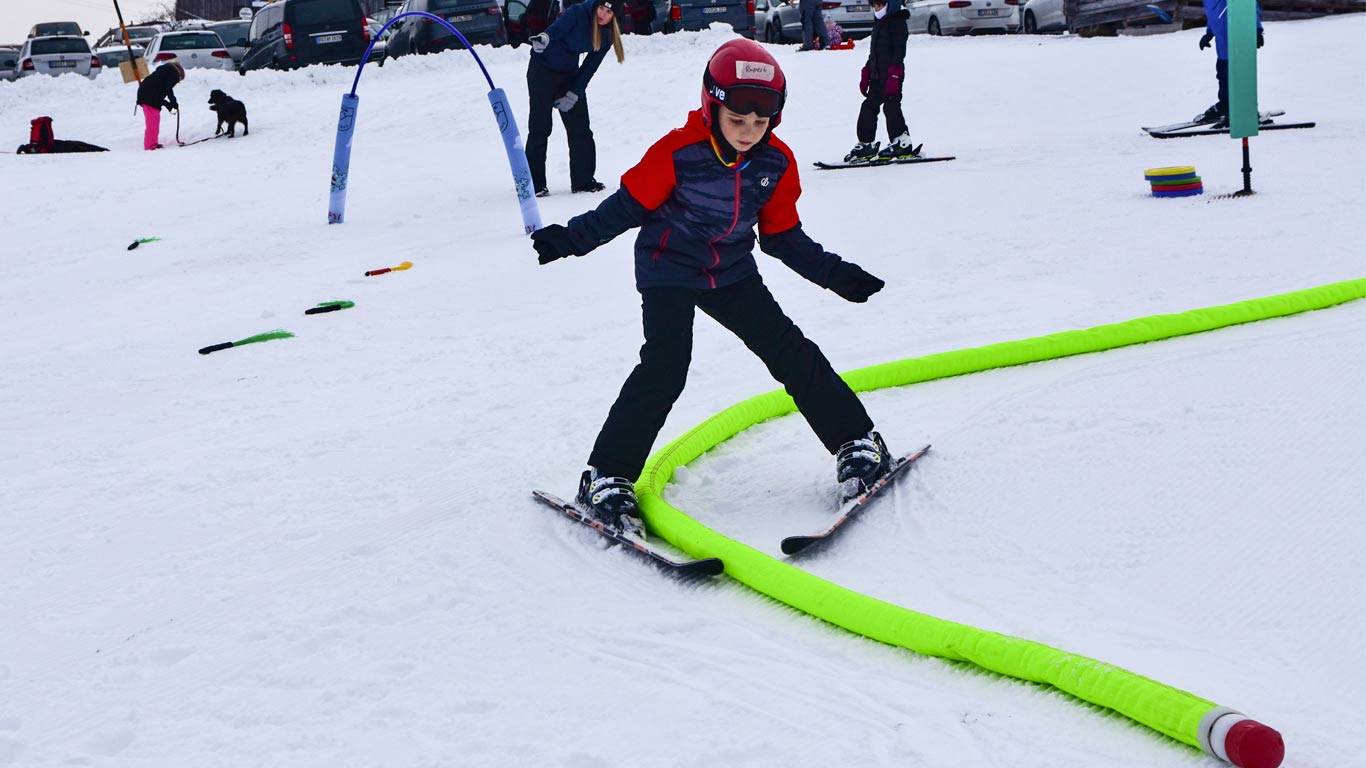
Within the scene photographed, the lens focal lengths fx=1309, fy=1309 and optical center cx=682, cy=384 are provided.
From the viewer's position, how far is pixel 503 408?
4.88m

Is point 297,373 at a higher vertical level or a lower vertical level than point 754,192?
lower

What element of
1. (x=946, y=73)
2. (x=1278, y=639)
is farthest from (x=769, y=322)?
(x=946, y=73)

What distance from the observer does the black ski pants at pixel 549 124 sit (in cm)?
1040

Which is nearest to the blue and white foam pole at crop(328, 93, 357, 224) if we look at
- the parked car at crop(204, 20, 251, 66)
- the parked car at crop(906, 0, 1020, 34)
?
the parked car at crop(906, 0, 1020, 34)

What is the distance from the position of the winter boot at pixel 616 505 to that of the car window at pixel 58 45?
2459 cm

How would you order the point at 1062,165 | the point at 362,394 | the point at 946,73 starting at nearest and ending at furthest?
the point at 362,394, the point at 1062,165, the point at 946,73

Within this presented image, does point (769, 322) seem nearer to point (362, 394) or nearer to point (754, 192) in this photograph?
Answer: point (754, 192)

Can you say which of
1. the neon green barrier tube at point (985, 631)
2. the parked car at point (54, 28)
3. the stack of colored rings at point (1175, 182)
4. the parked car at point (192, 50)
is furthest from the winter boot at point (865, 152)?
the parked car at point (54, 28)

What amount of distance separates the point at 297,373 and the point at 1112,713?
4242 millimetres

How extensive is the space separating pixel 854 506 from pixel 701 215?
871 mm

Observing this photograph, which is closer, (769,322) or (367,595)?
(367,595)

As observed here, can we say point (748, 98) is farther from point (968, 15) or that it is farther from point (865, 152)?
point (968, 15)

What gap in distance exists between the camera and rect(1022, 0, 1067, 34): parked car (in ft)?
70.9

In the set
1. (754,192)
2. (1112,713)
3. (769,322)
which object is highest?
(754,192)
